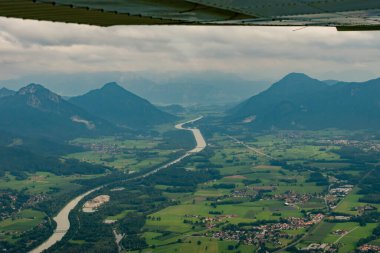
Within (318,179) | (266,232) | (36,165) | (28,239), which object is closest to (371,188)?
(318,179)

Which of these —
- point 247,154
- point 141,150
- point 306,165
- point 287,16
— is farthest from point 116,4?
point 141,150

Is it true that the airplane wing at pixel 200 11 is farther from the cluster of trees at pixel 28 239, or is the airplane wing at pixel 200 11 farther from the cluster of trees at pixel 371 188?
the cluster of trees at pixel 371 188

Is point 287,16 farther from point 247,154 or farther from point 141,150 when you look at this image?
point 141,150

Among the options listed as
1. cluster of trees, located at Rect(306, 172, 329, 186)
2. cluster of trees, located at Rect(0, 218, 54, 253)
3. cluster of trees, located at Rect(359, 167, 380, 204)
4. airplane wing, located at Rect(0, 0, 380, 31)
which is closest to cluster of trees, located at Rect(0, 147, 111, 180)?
cluster of trees, located at Rect(306, 172, 329, 186)

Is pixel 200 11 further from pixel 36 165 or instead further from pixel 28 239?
pixel 36 165

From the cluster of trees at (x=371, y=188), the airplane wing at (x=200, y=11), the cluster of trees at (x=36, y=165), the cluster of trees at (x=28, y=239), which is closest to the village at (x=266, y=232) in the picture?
the cluster of trees at (x=371, y=188)

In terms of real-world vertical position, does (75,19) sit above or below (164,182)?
above

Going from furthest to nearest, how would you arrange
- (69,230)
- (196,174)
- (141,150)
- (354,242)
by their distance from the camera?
(141,150)
(196,174)
(69,230)
(354,242)

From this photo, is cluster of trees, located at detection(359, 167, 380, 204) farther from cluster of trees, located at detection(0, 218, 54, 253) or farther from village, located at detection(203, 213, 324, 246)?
cluster of trees, located at detection(0, 218, 54, 253)
